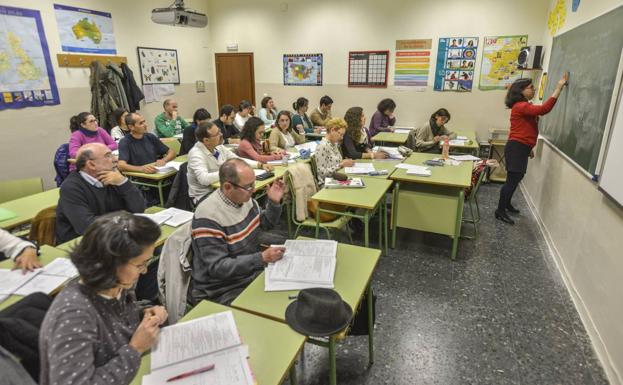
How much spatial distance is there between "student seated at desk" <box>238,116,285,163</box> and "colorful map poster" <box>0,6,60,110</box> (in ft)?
10.6

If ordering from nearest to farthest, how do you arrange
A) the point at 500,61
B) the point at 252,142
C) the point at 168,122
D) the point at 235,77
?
1. the point at 252,142
2. the point at 168,122
3. the point at 500,61
4. the point at 235,77

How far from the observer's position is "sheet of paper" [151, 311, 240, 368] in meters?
1.21

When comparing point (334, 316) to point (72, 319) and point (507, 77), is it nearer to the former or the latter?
point (72, 319)

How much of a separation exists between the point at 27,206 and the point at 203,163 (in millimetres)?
1417

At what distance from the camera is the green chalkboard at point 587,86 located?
2736mm

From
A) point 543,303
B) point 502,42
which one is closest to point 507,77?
point 502,42

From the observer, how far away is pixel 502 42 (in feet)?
20.1

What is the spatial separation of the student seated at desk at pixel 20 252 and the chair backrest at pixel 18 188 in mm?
1616

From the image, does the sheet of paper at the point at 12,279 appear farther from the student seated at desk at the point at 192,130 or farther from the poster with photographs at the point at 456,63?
the poster with photographs at the point at 456,63

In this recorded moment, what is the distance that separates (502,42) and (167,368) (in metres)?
6.98

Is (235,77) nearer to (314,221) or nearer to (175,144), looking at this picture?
(175,144)

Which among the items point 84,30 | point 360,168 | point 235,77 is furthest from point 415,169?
point 235,77

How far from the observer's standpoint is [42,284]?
1.71 metres

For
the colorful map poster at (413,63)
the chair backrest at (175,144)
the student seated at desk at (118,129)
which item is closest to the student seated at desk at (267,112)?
the chair backrest at (175,144)
